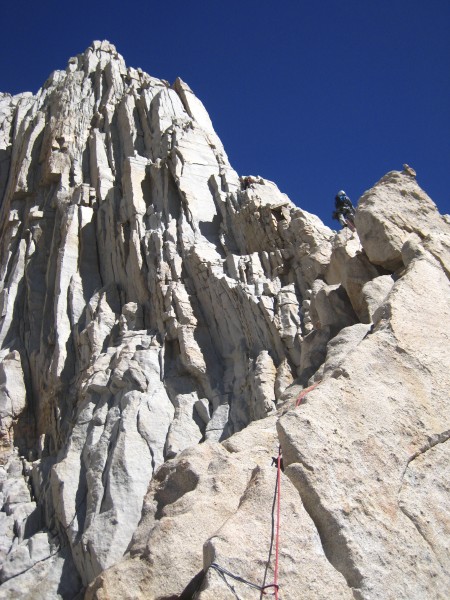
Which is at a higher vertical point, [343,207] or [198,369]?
[343,207]

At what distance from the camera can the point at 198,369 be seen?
22.0 meters

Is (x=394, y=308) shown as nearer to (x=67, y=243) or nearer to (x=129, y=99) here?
(x=67, y=243)

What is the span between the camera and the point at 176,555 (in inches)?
344

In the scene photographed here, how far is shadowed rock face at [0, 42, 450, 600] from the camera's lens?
27.4 feet

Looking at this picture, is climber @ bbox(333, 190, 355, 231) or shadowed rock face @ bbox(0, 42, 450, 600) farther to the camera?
climber @ bbox(333, 190, 355, 231)

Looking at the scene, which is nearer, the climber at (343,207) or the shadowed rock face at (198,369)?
the shadowed rock face at (198,369)

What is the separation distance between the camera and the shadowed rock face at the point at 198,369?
8352 millimetres

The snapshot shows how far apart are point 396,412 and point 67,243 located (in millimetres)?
26431

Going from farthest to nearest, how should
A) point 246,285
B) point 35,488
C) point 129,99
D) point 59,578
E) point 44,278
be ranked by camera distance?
point 129,99
point 44,278
point 35,488
point 246,285
point 59,578

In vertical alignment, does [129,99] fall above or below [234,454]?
above

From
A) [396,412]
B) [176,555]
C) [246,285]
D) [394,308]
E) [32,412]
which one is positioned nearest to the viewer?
[176,555]

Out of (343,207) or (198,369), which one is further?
(343,207)

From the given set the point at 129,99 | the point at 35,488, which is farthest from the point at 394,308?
the point at 129,99

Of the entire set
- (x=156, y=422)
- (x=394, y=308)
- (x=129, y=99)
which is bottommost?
(x=394, y=308)
